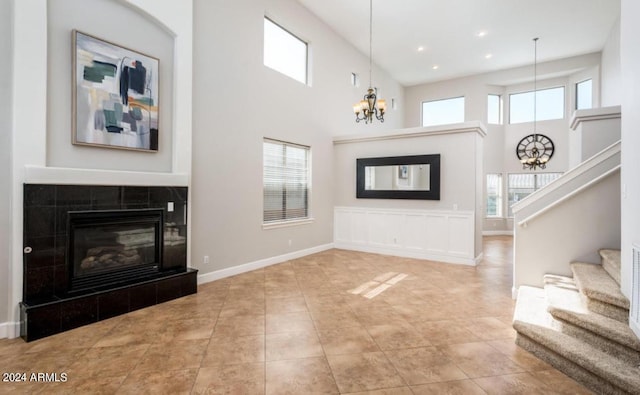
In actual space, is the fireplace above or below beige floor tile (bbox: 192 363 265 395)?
above

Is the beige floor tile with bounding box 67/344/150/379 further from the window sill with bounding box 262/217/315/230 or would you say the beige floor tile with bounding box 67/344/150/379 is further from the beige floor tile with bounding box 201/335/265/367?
the window sill with bounding box 262/217/315/230

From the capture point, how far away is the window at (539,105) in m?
9.72

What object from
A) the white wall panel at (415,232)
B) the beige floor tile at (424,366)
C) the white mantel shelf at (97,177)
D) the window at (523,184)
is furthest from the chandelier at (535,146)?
the white mantel shelf at (97,177)

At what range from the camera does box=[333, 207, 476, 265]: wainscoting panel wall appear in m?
6.03

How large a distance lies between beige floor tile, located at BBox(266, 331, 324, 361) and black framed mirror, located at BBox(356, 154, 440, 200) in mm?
4379

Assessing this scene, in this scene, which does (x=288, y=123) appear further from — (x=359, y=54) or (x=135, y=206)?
(x=359, y=54)

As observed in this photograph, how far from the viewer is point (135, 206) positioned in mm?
3725

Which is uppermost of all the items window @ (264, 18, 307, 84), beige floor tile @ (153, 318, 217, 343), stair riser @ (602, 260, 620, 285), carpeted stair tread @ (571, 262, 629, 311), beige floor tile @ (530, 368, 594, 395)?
window @ (264, 18, 307, 84)

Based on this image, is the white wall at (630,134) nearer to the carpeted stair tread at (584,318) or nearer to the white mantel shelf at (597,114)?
the carpeted stair tread at (584,318)

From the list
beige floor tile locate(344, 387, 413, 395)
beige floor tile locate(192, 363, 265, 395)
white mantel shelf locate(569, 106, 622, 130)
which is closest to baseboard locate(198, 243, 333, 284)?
beige floor tile locate(192, 363, 265, 395)

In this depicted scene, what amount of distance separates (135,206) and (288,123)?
3.39 meters

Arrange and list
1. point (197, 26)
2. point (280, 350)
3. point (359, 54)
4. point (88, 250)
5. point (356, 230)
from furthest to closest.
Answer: point (359, 54) → point (356, 230) → point (197, 26) → point (88, 250) → point (280, 350)

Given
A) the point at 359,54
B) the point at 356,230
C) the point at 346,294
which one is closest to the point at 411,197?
the point at 356,230

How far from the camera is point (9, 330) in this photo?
2.86 m
